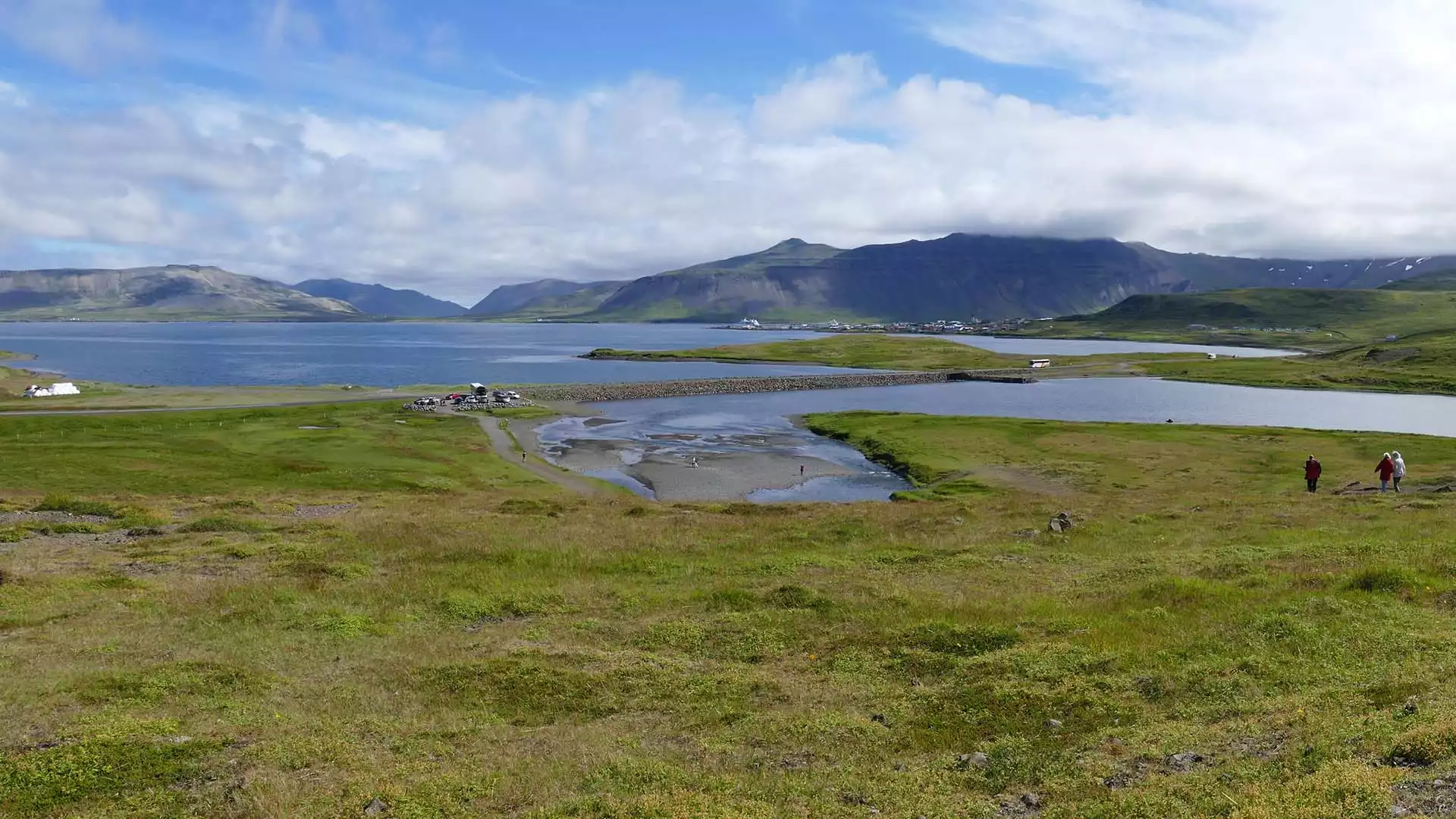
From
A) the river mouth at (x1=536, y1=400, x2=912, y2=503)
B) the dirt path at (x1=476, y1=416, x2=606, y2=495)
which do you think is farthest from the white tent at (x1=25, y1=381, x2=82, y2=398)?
the river mouth at (x1=536, y1=400, x2=912, y2=503)

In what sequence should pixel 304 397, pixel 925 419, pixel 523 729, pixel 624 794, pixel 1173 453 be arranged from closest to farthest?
pixel 624 794 < pixel 523 729 < pixel 1173 453 < pixel 925 419 < pixel 304 397

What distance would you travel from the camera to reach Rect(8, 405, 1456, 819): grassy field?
13.9 metres

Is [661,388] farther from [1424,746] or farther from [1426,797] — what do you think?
[1426,797]

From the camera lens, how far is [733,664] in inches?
853

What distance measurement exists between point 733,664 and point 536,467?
2634 inches

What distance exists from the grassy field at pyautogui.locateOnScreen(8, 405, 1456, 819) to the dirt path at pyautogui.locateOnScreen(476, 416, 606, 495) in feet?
86.9

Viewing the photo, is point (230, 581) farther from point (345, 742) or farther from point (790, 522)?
point (790, 522)

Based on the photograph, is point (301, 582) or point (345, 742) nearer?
point (345, 742)

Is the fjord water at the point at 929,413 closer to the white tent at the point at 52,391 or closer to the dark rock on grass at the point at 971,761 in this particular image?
the dark rock on grass at the point at 971,761

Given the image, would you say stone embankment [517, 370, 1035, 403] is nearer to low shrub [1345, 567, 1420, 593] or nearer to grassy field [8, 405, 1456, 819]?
grassy field [8, 405, 1456, 819]

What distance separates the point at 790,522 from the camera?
45.3 metres

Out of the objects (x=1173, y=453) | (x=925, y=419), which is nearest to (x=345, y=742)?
(x=1173, y=453)

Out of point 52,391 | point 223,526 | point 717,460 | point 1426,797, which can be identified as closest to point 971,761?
point 1426,797

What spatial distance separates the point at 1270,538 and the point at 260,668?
37.5 m
